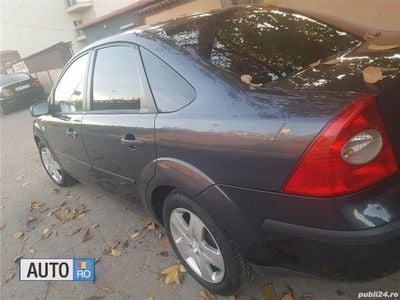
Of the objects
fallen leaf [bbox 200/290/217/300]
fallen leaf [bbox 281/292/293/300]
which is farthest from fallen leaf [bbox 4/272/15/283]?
fallen leaf [bbox 281/292/293/300]

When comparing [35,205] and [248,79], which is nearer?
[248,79]

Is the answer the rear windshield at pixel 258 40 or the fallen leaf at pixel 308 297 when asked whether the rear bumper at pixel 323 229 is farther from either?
the rear windshield at pixel 258 40

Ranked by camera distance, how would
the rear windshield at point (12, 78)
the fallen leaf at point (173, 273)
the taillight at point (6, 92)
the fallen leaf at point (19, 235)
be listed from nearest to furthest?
the fallen leaf at point (173, 273) < the fallen leaf at point (19, 235) < the taillight at point (6, 92) < the rear windshield at point (12, 78)

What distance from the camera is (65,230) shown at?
3.96 m

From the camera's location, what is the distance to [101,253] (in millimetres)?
3365

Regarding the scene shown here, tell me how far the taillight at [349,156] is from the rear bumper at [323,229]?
53 mm

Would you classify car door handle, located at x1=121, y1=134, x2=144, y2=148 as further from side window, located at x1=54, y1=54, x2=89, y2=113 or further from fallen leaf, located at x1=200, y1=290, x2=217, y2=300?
fallen leaf, located at x1=200, y1=290, x2=217, y2=300

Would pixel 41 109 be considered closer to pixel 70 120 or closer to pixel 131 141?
pixel 70 120

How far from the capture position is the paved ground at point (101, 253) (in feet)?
7.98

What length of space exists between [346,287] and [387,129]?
119cm

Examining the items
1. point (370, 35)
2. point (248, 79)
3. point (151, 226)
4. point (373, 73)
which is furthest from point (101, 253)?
point (370, 35)

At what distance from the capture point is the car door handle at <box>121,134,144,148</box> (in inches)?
98.1

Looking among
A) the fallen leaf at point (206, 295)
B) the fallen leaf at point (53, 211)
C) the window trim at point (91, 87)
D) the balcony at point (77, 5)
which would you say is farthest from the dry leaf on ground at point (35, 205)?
the balcony at point (77, 5)

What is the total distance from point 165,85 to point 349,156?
1234 mm
